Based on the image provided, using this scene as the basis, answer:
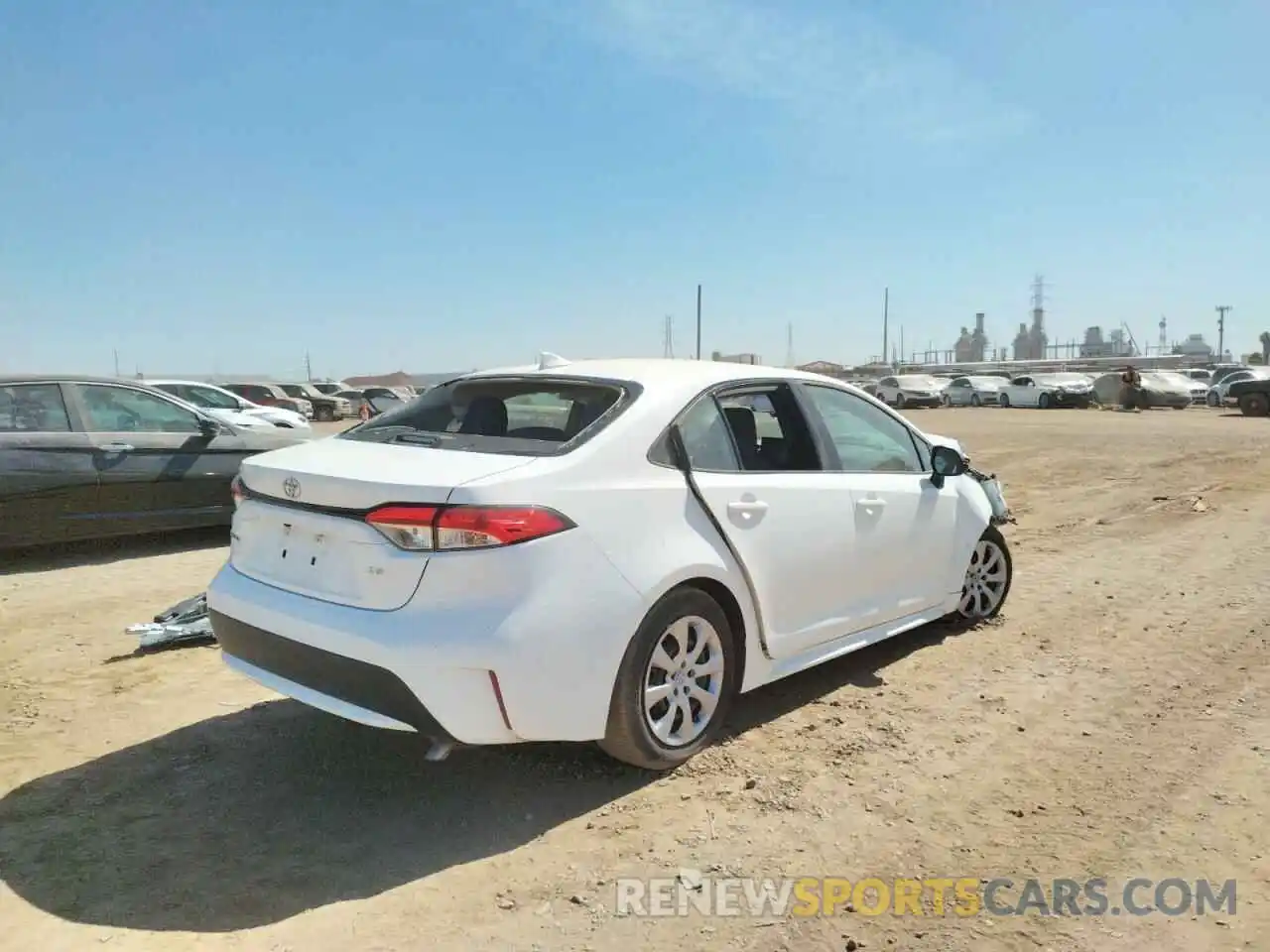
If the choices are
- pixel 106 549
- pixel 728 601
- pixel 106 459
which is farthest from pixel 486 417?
pixel 106 549

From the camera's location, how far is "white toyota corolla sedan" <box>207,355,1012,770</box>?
9.87 feet

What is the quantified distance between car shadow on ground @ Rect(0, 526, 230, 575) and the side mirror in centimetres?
627

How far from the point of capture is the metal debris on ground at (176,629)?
5.22 metres

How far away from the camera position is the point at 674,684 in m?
3.58

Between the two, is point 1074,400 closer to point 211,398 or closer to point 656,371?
point 211,398

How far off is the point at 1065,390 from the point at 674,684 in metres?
38.6

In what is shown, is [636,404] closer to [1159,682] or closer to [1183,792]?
[1183,792]

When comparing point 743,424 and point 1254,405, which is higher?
point 743,424

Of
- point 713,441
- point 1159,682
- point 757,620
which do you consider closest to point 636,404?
point 713,441

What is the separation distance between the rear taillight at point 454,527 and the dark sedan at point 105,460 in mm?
5545

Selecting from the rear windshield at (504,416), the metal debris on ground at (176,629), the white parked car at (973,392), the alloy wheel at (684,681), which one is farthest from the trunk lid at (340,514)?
the white parked car at (973,392)

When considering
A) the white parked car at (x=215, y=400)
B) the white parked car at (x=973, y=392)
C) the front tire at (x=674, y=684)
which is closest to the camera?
the front tire at (x=674, y=684)

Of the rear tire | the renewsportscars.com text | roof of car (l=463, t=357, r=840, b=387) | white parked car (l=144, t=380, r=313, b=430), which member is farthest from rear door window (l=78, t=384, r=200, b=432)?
the rear tire

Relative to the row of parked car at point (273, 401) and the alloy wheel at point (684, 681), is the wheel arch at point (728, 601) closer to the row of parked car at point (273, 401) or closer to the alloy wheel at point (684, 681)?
the alloy wheel at point (684, 681)
